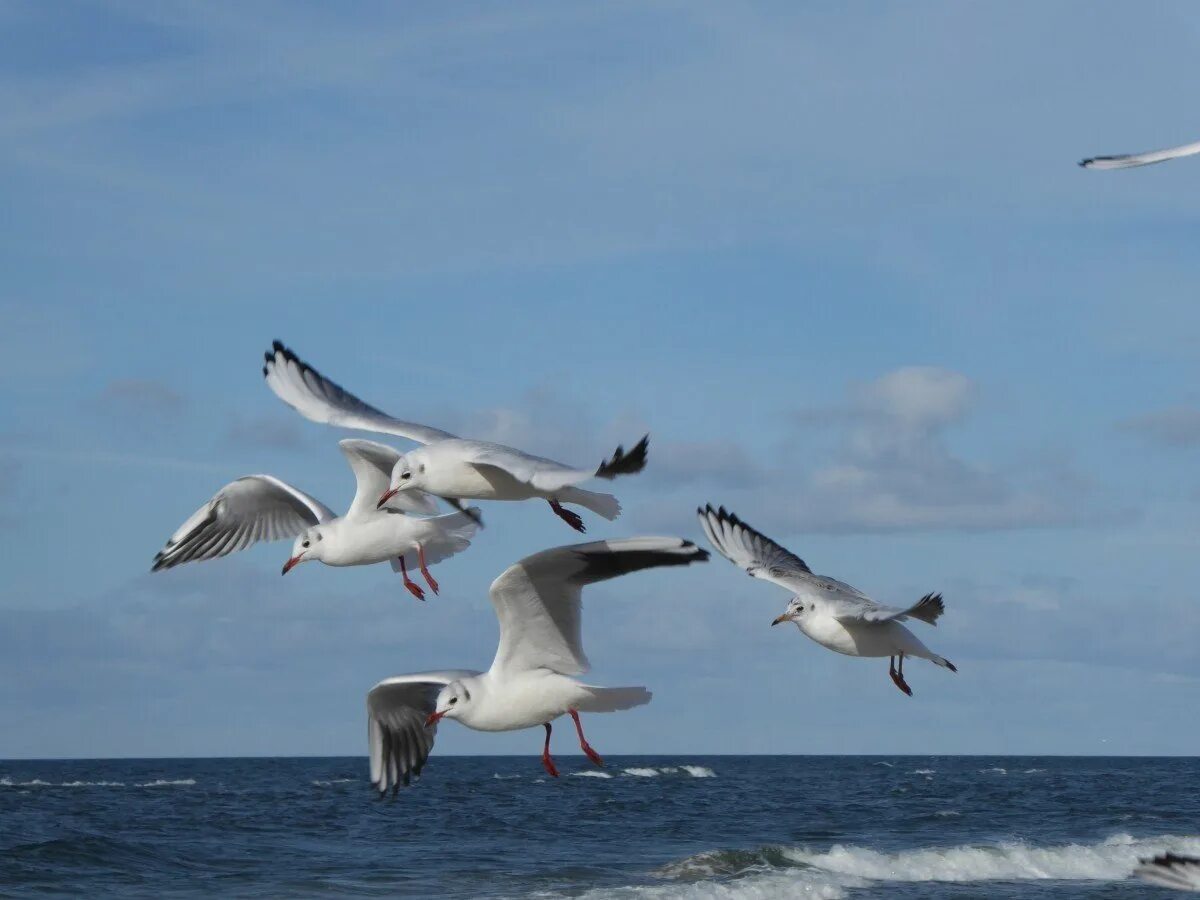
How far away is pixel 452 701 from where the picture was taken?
33.8ft

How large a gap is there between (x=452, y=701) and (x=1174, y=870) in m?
4.01

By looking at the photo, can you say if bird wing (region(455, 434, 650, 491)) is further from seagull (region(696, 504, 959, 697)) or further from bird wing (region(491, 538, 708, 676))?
seagull (region(696, 504, 959, 697))

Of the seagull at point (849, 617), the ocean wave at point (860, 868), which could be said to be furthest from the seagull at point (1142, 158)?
the ocean wave at point (860, 868)

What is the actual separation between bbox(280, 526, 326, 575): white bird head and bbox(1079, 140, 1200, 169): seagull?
220 inches

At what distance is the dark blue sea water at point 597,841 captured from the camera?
23125 millimetres

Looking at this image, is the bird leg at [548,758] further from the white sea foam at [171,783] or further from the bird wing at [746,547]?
the white sea foam at [171,783]

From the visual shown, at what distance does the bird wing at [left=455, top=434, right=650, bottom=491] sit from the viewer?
850 centimetres

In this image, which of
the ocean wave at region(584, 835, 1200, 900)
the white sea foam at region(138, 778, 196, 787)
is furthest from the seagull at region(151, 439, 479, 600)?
the white sea foam at region(138, 778, 196, 787)

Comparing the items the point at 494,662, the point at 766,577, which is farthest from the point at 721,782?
Result: the point at 494,662

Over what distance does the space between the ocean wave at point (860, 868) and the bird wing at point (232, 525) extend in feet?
27.7

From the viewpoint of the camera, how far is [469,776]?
62.7 metres

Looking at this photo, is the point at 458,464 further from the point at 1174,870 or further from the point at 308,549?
the point at 1174,870

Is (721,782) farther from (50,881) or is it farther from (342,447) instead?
(342,447)

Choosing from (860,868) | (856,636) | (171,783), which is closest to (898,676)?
(856,636)
